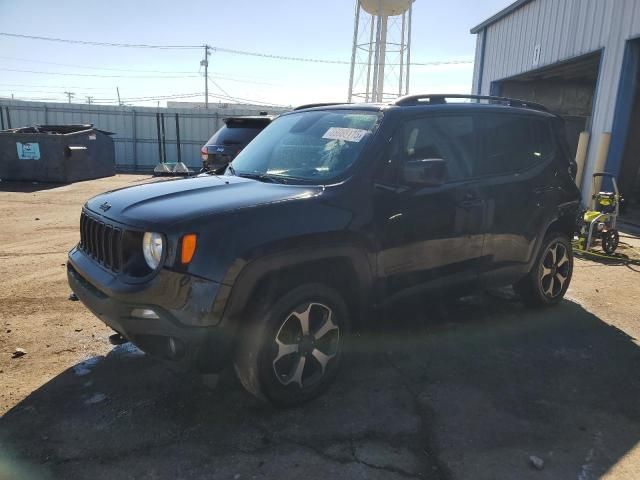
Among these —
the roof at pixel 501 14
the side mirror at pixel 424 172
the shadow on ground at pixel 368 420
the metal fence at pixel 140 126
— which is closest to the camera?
the shadow on ground at pixel 368 420

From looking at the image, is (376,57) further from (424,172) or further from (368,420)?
(368,420)

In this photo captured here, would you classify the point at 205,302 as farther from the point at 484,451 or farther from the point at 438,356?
the point at 438,356

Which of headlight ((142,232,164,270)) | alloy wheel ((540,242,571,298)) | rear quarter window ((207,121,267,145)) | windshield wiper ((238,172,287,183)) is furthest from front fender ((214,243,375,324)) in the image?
rear quarter window ((207,121,267,145))

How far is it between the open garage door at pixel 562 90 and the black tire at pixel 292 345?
12.7 metres

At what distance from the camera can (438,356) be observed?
390 cm

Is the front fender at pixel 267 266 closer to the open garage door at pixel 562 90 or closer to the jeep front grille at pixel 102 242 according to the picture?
the jeep front grille at pixel 102 242

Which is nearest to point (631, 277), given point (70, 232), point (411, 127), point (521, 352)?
point (521, 352)

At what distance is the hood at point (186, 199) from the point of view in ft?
9.20

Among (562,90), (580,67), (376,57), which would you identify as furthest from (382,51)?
(580,67)

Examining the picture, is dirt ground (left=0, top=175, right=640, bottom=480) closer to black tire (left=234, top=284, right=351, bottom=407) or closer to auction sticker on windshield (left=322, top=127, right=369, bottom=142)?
black tire (left=234, top=284, right=351, bottom=407)

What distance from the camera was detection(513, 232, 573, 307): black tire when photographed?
4754mm

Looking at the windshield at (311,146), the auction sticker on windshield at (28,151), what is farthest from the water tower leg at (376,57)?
the windshield at (311,146)

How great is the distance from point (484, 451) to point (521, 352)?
57.7 inches

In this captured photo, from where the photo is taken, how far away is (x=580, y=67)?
13188 millimetres
